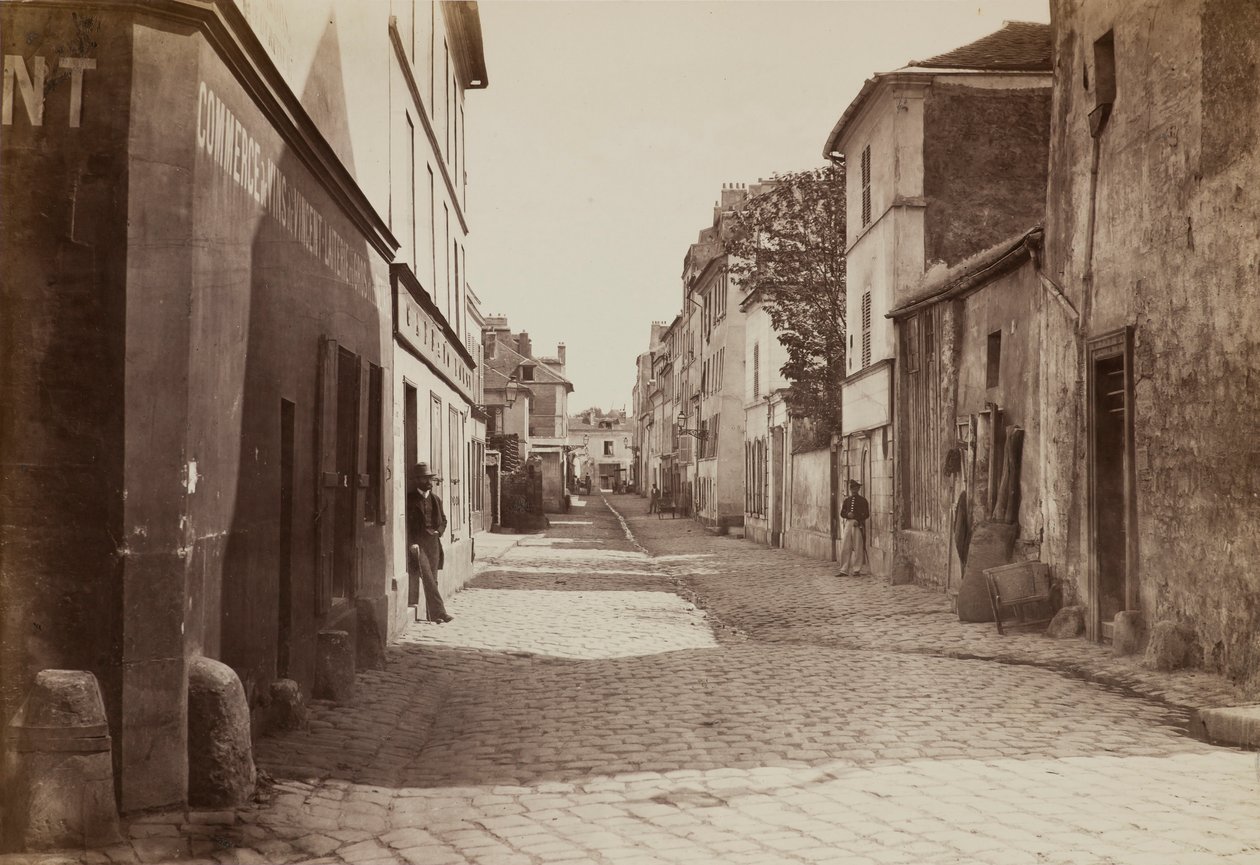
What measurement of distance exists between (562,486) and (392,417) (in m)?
43.2

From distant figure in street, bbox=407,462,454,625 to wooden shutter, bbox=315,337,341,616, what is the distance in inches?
Answer: 171

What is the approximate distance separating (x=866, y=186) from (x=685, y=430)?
27.8 m

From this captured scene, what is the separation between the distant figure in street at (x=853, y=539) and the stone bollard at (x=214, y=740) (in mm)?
15950

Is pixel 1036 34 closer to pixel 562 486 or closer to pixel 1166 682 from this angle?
pixel 1166 682

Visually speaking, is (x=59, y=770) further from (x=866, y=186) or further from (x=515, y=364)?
(x=515, y=364)

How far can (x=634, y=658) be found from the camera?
10.8m

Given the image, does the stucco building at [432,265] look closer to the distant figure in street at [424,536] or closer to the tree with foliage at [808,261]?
the distant figure in street at [424,536]

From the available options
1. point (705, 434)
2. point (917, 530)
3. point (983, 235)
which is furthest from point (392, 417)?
point (705, 434)

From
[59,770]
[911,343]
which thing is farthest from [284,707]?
[911,343]

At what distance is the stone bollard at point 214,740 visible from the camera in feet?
17.7

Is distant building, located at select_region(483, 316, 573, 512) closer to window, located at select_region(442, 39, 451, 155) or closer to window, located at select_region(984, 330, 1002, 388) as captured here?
window, located at select_region(442, 39, 451, 155)

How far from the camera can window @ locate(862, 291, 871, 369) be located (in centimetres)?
2236

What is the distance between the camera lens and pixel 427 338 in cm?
1511

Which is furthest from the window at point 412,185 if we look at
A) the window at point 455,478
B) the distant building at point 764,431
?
the distant building at point 764,431
